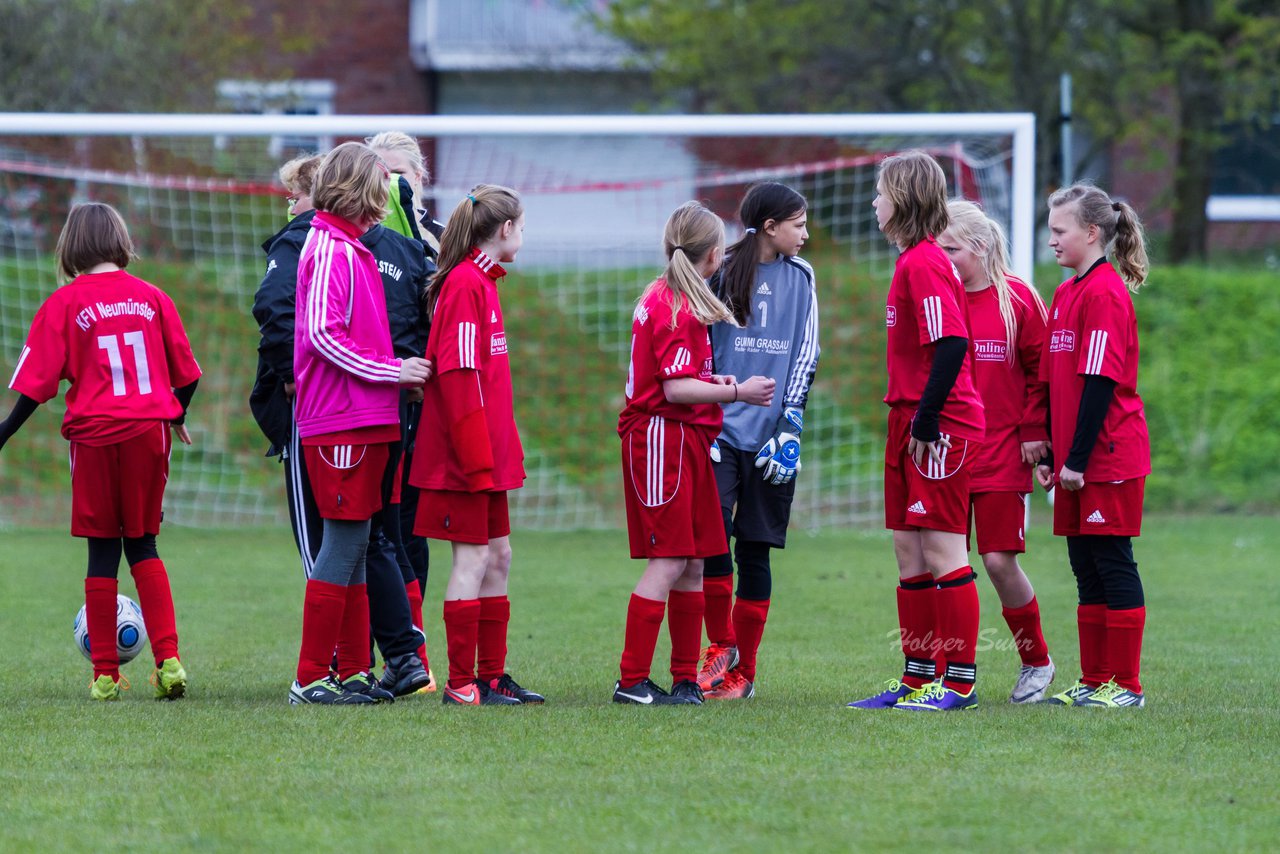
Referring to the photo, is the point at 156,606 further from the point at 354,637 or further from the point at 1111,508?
the point at 1111,508

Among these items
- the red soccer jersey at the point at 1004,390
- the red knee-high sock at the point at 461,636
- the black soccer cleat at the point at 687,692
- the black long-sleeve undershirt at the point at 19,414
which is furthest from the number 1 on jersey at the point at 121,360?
the red soccer jersey at the point at 1004,390

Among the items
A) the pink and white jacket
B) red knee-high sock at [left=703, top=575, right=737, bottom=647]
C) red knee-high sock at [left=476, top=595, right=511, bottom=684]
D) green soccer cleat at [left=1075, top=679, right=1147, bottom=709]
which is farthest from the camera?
red knee-high sock at [left=703, top=575, right=737, bottom=647]

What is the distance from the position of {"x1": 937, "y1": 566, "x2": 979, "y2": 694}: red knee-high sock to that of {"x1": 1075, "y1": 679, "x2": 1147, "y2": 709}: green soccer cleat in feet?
1.31

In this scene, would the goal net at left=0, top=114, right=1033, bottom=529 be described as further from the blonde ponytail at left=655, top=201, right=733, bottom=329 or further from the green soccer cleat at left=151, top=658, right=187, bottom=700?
the green soccer cleat at left=151, top=658, right=187, bottom=700

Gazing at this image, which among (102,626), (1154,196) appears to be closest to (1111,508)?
(102,626)

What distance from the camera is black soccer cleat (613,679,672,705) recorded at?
16.8 ft

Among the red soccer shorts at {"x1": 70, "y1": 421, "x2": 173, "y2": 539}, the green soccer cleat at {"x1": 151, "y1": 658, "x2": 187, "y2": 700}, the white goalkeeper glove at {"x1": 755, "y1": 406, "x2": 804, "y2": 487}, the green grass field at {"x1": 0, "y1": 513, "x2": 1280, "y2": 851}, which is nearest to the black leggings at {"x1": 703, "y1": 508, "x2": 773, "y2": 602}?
the white goalkeeper glove at {"x1": 755, "y1": 406, "x2": 804, "y2": 487}

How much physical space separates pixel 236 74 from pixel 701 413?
1390 cm

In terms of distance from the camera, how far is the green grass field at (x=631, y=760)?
350 centimetres

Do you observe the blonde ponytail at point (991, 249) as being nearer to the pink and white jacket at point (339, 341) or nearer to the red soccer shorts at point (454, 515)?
the red soccer shorts at point (454, 515)

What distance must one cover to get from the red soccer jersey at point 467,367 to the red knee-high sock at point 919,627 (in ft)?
4.60

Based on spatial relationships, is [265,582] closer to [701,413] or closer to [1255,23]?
[701,413]

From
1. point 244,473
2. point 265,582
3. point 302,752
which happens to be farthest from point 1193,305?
point 302,752

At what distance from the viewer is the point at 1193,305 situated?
1566 centimetres
